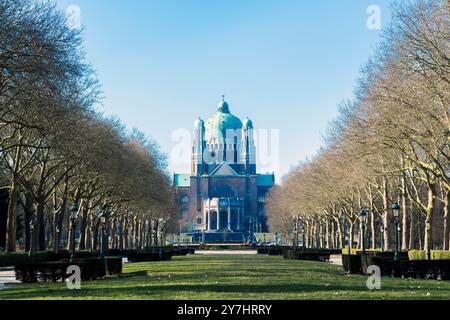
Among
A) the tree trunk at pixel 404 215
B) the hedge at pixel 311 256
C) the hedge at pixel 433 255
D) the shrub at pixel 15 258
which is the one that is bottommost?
the hedge at pixel 311 256

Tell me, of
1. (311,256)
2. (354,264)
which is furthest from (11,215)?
(354,264)

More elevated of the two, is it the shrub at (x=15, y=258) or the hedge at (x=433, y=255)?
the hedge at (x=433, y=255)

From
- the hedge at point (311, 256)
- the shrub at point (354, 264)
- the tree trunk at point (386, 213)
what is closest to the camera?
the shrub at point (354, 264)

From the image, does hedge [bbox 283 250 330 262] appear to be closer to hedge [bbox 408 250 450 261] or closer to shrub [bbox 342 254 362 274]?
hedge [bbox 408 250 450 261]

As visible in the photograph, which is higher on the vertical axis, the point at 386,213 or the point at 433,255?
the point at 386,213

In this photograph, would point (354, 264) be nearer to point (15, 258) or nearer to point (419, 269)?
point (419, 269)

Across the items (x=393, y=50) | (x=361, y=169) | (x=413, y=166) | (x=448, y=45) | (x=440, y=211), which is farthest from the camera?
(x=440, y=211)

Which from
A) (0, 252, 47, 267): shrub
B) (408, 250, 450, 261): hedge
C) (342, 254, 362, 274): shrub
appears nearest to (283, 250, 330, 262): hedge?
(408, 250, 450, 261): hedge

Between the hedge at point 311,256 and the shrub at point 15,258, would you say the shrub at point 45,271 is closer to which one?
the shrub at point 15,258

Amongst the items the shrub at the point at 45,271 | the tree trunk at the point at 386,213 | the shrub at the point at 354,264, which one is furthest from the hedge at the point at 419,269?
the tree trunk at the point at 386,213

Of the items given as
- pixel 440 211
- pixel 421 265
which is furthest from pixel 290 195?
pixel 421 265
